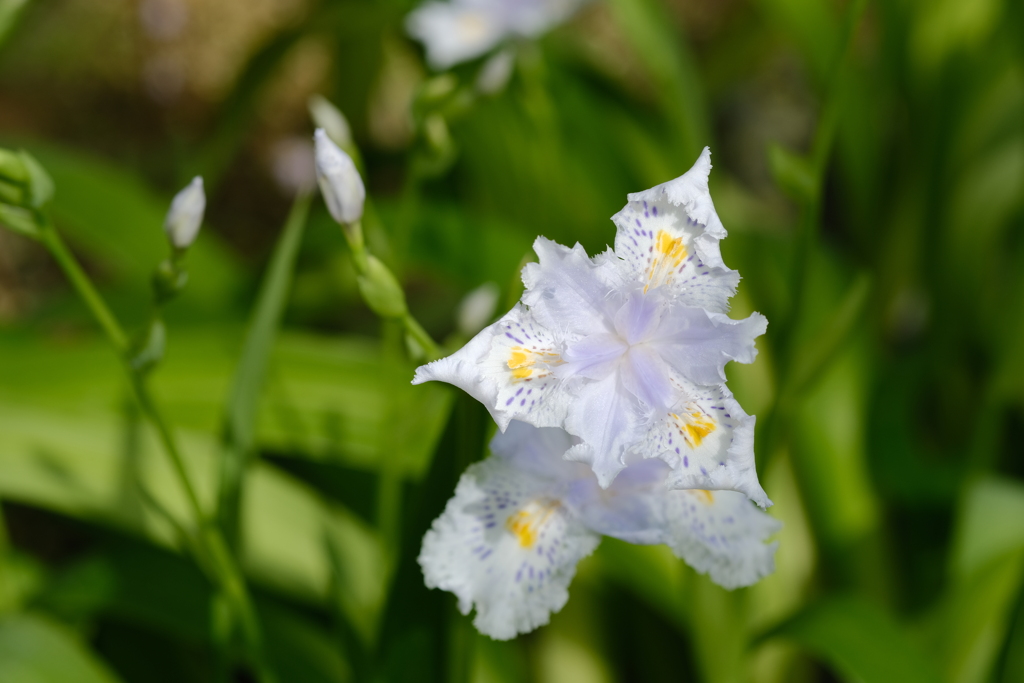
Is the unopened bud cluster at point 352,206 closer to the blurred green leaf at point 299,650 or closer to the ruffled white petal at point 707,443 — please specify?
the ruffled white petal at point 707,443

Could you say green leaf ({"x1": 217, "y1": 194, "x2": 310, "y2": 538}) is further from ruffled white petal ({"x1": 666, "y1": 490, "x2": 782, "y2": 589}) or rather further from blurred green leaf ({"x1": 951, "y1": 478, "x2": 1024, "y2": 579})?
blurred green leaf ({"x1": 951, "y1": 478, "x2": 1024, "y2": 579})

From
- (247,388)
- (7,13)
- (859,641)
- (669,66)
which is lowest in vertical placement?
(859,641)

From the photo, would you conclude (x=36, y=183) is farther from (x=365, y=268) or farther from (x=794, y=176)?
(x=794, y=176)

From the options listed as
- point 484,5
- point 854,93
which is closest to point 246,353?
point 484,5

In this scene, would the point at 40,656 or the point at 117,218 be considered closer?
the point at 40,656

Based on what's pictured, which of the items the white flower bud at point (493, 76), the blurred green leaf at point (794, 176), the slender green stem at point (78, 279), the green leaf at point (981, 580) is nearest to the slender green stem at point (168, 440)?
the slender green stem at point (78, 279)

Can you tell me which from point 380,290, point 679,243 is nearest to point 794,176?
point 679,243
